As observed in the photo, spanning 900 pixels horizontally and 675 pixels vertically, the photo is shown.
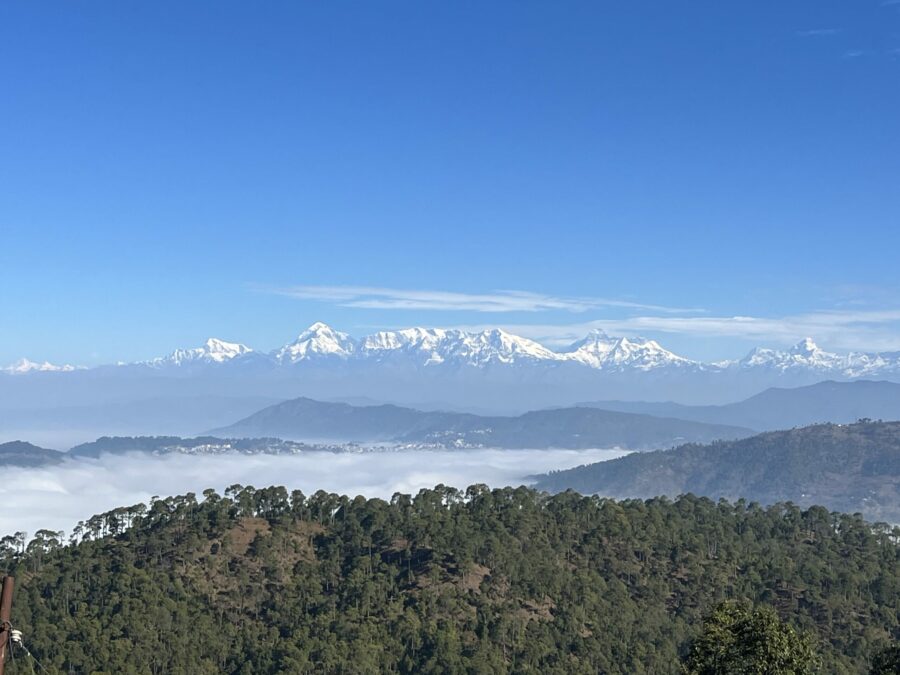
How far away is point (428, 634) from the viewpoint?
4665 inches

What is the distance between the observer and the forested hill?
115m

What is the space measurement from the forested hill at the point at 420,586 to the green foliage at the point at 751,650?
63.8 m

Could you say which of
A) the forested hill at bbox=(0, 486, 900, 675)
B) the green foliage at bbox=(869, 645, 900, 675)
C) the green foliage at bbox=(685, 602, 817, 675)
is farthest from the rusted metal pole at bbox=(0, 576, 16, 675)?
the forested hill at bbox=(0, 486, 900, 675)

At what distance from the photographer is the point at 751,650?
49500mm

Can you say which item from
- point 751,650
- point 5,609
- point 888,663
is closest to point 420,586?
point 888,663

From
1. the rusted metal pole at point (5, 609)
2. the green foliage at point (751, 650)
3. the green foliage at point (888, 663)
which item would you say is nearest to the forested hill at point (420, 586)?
the green foliage at point (888, 663)

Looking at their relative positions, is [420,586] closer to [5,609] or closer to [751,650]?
[751,650]

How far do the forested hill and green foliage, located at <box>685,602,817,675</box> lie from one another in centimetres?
6380

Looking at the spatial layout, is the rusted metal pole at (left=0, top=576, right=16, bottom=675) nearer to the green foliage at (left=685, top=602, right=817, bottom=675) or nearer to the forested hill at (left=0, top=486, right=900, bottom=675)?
the green foliage at (left=685, top=602, right=817, bottom=675)

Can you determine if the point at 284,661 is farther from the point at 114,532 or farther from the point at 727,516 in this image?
the point at 727,516

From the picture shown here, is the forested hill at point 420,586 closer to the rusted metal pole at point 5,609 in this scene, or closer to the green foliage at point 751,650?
the green foliage at point 751,650

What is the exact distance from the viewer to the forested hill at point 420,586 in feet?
378

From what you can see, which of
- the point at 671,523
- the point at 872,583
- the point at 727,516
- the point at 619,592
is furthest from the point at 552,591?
the point at 727,516

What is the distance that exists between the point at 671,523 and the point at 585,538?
20466 millimetres
